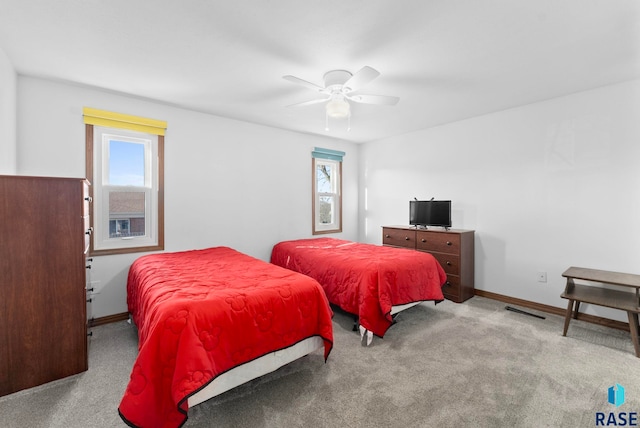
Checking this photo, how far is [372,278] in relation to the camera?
2.65 meters

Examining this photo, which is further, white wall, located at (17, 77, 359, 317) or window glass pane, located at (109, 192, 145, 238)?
window glass pane, located at (109, 192, 145, 238)

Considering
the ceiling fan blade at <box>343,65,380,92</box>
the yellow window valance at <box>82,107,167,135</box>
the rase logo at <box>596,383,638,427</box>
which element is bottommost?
the rase logo at <box>596,383,638,427</box>

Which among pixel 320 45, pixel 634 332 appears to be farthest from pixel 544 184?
pixel 320 45

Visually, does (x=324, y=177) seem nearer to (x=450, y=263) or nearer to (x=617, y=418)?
(x=450, y=263)

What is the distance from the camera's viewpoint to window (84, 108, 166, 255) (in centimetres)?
300

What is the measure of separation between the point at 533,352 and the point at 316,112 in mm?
3379

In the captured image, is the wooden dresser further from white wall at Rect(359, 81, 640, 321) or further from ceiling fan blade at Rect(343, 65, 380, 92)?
ceiling fan blade at Rect(343, 65, 380, 92)

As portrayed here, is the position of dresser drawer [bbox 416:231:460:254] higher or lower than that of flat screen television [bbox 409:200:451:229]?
lower

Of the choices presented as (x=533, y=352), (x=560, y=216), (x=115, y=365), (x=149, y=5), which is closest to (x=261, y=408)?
(x=115, y=365)

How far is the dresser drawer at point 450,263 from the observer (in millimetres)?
3638

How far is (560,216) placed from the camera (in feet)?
10.6

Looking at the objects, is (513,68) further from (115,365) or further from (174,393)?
(115,365)

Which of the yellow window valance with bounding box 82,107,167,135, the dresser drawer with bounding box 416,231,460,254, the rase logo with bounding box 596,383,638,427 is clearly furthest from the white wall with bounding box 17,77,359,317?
the rase logo with bounding box 596,383,638,427

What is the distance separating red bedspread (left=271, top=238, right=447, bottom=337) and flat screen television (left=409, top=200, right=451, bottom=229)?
0.98 metres
